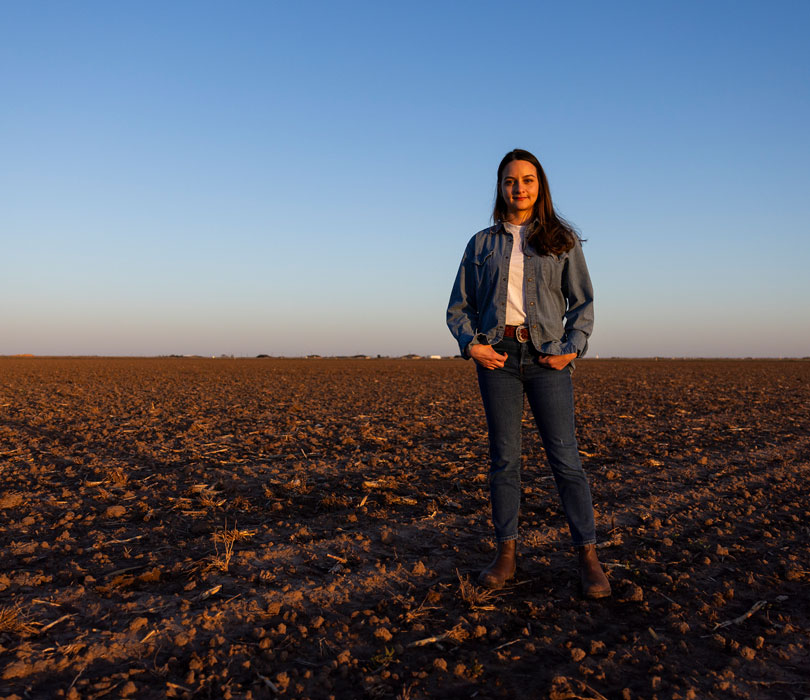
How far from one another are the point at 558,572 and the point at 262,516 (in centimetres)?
223

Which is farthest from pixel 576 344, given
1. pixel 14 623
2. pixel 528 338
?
pixel 14 623

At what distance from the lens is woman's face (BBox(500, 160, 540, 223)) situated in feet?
9.71

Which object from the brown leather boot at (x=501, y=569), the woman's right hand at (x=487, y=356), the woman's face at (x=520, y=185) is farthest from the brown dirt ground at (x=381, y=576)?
the woman's face at (x=520, y=185)

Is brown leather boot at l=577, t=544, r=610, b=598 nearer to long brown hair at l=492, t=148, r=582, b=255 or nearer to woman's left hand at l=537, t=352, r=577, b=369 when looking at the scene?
woman's left hand at l=537, t=352, r=577, b=369

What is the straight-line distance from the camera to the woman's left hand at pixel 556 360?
9.28 ft

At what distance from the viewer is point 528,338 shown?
2863 millimetres

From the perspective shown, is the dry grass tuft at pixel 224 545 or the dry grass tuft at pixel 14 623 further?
the dry grass tuft at pixel 224 545

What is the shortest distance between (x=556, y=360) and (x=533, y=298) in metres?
0.33

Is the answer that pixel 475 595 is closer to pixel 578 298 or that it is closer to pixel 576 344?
pixel 576 344

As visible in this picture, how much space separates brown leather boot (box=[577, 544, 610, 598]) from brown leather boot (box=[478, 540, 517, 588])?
347 millimetres

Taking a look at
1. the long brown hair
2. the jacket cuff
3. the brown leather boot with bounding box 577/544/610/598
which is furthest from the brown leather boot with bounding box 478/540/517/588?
the long brown hair

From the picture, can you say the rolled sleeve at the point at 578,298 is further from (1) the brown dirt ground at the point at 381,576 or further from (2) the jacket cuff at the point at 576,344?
(1) the brown dirt ground at the point at 381,576

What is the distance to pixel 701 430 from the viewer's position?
834 centimetres

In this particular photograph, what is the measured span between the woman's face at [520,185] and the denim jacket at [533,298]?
0.52 ft
